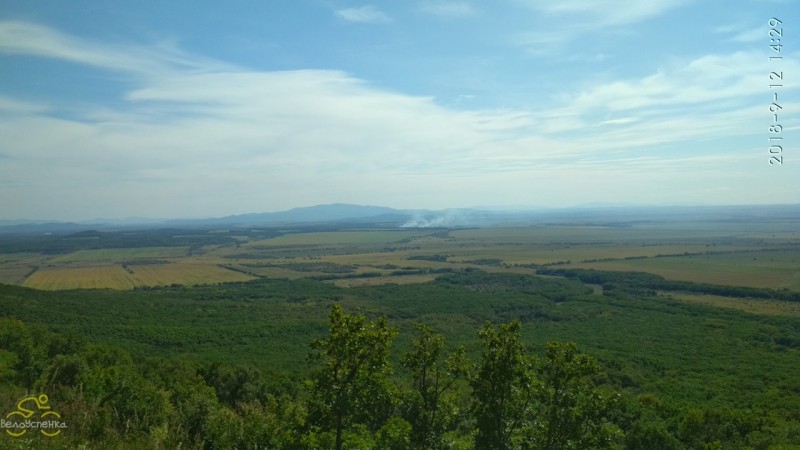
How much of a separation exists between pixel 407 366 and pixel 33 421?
8473mm

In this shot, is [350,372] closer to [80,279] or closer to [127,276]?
[80,279]

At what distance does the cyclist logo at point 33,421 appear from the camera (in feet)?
27.3

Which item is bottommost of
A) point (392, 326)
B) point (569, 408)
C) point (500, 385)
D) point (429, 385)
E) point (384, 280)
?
point (384, 280)

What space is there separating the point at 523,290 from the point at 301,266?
68.6 metres

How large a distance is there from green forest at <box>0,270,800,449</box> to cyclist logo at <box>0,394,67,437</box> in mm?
248

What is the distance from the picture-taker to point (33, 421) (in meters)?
8.77

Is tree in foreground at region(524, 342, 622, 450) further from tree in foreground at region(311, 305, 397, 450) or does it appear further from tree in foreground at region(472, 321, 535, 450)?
tree in foreground at region(311, 305, 397, 450)

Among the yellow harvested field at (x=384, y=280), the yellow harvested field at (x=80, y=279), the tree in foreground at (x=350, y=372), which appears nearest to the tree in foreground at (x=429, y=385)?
the tree in foreground at (x=350, y=372)

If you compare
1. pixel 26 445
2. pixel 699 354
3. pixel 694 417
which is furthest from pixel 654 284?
pixel 26 445

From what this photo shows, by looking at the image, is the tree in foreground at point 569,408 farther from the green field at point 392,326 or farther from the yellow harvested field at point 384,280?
the yellow harvested field at point 384,280

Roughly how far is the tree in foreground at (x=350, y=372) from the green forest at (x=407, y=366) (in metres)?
0.05

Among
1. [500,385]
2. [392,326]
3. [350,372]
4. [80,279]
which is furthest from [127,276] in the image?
[500,385]

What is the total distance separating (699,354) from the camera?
57312 millimetres

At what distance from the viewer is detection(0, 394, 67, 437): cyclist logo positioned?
832 cm
